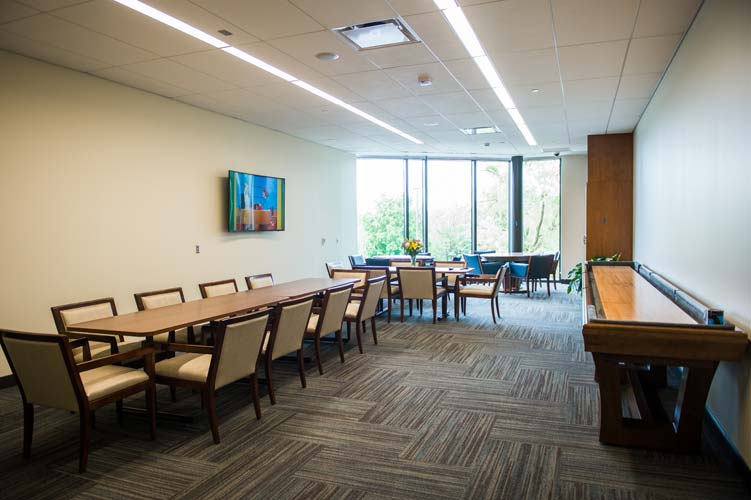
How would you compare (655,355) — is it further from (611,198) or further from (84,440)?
(611,198)

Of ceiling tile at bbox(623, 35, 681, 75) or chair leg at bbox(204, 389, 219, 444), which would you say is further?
ceiling tile at bbox(623, 35, 681, 75)

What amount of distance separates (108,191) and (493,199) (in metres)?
8.66

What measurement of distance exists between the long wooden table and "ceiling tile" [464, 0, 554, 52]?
2.07 metres

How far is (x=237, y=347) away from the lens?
314cm

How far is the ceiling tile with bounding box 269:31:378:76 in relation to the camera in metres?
3.92

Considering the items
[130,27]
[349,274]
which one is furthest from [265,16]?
[349,274]

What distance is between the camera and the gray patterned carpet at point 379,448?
249 cm

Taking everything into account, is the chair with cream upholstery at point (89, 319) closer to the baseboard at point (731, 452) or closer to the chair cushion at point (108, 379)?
the chair cushion at point (108, 379)

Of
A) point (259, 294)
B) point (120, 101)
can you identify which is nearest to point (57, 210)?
point (120, 101)

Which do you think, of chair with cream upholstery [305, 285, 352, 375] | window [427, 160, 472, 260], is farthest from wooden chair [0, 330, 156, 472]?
window [427, 160, 472, 260]

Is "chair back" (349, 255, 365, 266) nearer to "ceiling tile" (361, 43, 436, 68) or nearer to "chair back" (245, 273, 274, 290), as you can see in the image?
"chair back" (245, 273, 274, 290)

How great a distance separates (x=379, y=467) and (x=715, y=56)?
313 cm

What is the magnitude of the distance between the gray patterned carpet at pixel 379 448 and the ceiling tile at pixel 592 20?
9.18 ft

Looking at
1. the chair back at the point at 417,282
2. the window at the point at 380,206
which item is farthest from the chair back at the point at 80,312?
the window at the point at 380,206
